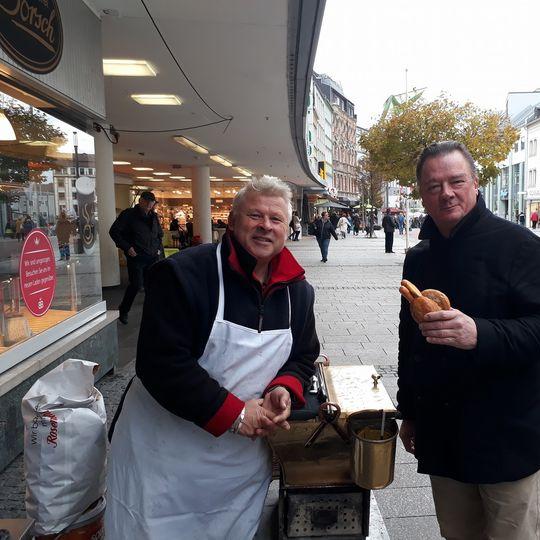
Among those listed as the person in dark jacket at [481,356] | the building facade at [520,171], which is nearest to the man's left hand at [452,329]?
the person in dark jacket at [481,356]

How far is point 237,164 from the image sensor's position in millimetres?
20281

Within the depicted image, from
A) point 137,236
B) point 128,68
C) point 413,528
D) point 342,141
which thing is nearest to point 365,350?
point 413,528

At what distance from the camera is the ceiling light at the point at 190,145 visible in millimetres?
13120

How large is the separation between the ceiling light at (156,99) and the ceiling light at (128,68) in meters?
1.33

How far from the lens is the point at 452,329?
5.21 feet

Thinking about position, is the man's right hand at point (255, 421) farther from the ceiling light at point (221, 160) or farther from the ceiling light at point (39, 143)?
the ceiling light at point (221, 160)

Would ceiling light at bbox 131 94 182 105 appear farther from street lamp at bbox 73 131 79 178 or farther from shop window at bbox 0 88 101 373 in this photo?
street lamp at bbox 73 131 79 178

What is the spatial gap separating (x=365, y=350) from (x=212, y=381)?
488cm

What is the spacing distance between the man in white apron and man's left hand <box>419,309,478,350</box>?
0.57m

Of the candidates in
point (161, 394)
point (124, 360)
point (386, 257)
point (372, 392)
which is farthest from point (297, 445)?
point (386, 257)

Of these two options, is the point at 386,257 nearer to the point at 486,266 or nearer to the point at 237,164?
the point at 237,164

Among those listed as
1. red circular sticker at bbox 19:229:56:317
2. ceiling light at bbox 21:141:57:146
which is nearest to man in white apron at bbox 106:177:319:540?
red circular sticker at bbox 19:229:56:317

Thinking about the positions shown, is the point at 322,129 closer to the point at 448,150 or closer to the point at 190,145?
the point at 190,145

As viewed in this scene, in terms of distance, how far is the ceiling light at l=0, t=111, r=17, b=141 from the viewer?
11.5ft
